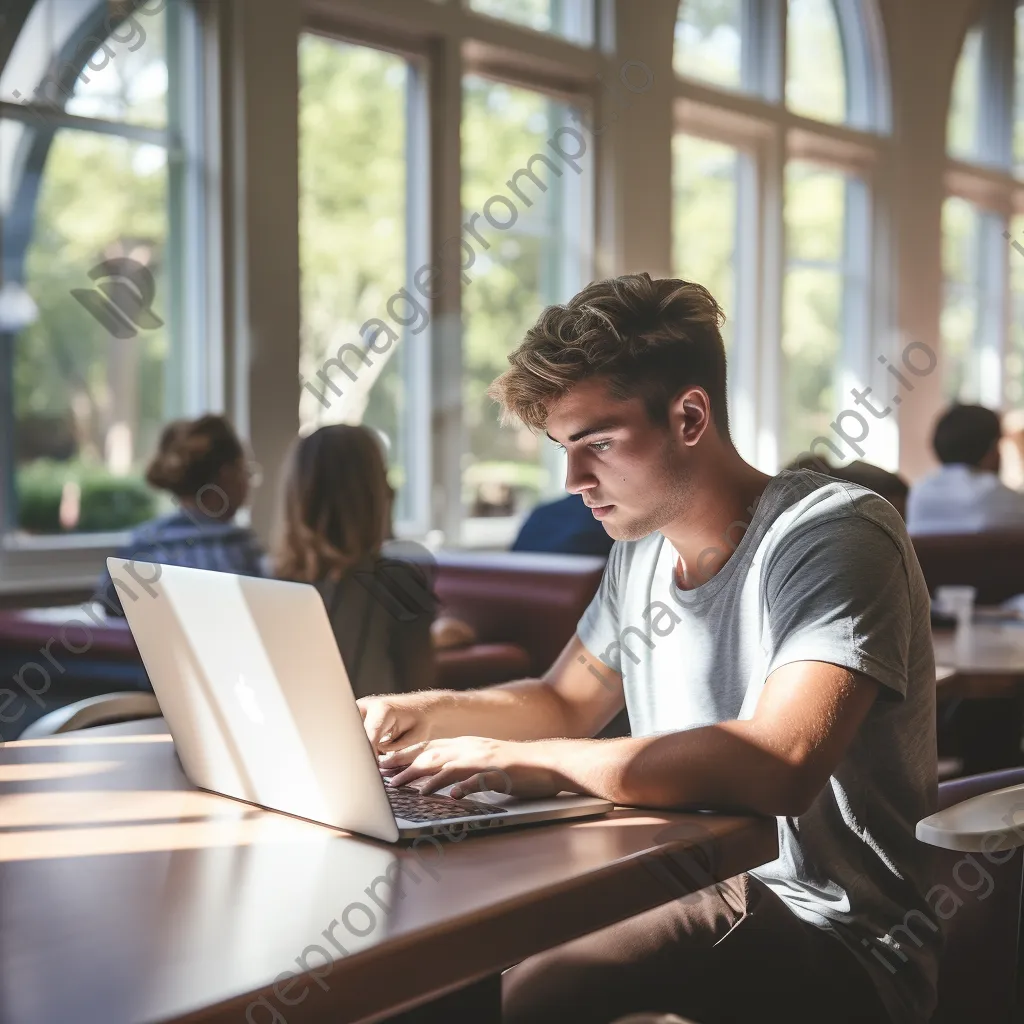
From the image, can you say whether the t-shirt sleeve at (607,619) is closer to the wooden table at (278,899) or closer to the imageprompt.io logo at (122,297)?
the wooden table at (278,899)

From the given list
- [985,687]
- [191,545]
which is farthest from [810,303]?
[985,687]

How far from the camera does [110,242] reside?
4770 millimetres

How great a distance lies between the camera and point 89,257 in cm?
468

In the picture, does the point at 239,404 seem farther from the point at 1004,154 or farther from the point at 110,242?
the point at 1004,154

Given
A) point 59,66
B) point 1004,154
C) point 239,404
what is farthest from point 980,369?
point 59,66

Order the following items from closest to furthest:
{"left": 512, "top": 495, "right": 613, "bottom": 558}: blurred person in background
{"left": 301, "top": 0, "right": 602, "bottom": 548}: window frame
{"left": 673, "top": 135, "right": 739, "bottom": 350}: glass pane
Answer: {"left": 512, "top": 495, "right": 613, "bottom": 558}: blurred person in background
{"left": 301, "top": 0, "right": 602, "bottom": 548}: window frame
{"left": 673, "top": 135, "right": 739, "bottom": 350}: glass pane

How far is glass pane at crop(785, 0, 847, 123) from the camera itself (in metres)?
8.12

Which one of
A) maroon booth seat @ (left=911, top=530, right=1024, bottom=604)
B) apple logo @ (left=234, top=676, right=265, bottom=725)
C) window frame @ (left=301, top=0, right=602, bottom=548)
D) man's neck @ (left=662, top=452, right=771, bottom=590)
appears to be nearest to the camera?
apple logo @ (left=234, top=676, right=265, bottom=725)

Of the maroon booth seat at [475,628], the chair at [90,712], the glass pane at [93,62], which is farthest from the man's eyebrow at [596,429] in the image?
the glass pane at [93,62]

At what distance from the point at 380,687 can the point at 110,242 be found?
8.89 ft

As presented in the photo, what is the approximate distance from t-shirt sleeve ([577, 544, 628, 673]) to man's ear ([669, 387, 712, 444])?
253 mm

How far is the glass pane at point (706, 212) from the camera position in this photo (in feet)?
24.4

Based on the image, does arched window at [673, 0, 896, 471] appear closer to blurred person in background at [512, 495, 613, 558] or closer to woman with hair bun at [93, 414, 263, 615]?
blurred person in background at [512, 495, 613, 558]

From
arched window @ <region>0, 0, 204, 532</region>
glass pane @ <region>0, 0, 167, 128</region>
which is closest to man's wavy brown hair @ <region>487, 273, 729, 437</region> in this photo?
arched window @ <region>0, 0, 204, 532</region>
